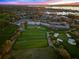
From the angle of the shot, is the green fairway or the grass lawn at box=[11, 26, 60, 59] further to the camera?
the green fairway

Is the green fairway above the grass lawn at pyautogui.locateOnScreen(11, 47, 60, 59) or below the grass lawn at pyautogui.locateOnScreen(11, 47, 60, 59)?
above

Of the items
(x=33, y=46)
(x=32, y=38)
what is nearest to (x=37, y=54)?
(x=33, y=46)

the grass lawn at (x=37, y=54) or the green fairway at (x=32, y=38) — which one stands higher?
the green fairway at (x=32, y=38)

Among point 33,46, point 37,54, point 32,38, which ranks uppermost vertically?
point 32,38

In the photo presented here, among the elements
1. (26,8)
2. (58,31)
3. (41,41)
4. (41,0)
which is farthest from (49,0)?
(41,41)

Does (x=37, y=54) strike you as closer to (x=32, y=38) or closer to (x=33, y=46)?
(x=33, y=46)

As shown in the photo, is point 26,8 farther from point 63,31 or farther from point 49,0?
point 63,31

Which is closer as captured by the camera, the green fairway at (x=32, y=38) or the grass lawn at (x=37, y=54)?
the grass lawn at (x=37, y=54)
